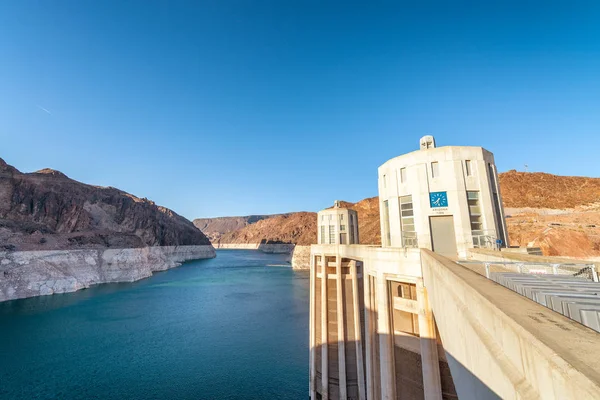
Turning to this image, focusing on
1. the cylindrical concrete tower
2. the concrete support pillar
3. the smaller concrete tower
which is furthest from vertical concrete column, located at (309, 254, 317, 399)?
the cylindrical concrete tower

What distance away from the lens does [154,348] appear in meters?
33.3

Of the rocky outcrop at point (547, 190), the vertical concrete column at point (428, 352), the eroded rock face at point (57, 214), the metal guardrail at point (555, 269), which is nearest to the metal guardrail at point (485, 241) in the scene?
the vertical concrete column at point (428, 352)

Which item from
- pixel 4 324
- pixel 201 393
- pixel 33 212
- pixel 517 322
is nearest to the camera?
pixel 517 322

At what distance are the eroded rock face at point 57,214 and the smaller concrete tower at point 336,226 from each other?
234ft

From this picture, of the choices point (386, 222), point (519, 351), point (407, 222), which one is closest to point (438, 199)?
point (407, 222)

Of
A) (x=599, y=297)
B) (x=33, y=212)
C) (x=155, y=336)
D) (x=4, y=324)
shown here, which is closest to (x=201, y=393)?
(x=155, y=336)

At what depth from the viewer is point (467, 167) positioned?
46.6ft

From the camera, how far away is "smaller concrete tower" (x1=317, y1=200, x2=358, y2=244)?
35375 mm

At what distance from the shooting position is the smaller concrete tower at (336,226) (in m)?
35.4

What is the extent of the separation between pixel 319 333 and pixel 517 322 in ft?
89.5

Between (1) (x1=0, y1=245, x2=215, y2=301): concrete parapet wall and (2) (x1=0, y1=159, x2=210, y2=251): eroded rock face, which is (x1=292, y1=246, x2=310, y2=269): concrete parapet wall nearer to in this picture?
(1) (x1=0, y1=245, x2=215, y2=301): concrete parapet wall

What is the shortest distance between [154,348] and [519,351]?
40310mm

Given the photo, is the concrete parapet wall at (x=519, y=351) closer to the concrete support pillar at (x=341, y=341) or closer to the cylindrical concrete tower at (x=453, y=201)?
the cylindrical concrete tower at (x=453, y=201)

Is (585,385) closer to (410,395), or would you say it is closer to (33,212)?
(410,395)
